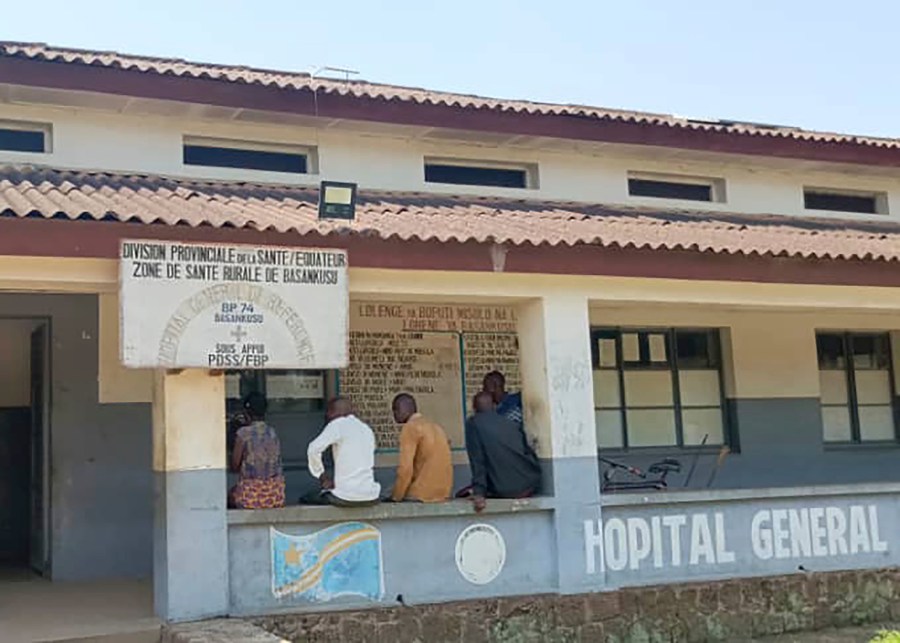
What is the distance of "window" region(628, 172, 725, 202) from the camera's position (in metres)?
12.0

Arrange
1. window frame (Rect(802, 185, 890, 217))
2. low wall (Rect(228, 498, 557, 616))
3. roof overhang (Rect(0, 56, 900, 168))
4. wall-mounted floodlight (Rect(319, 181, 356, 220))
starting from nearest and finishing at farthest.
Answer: low wall (Rect(228, 498, 557, 616)) < wall-mounted floodlight (Rect(319, 181, 356, 220)) < roof overhang (Rect(0, 56, 900, 168)) < window frame (Rect(802, 185, 890, 217))

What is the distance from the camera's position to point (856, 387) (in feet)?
42.3

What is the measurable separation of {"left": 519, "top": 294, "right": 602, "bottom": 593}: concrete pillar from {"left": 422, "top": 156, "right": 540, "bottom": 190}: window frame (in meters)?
2.68

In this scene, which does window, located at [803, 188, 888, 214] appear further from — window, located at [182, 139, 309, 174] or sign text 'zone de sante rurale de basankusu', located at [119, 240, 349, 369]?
sign text 'zone de sante rurale de basankusu', located at [119, 240, 349, 369]

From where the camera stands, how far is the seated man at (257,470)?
7652mm

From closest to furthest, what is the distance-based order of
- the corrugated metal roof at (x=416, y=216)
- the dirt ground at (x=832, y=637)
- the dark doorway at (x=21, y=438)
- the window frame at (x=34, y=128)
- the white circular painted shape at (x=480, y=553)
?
1. the corrugated metal roof at (x=416, y=216)
2. the white circular painted shape at (x=480, y=553)
3. the dirt ground at (x=832, y=637)
4. the window frame at (x=34, y=128)
5. the dark doorway at (x=21, y=438)

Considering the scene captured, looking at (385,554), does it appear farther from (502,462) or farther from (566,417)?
(566,417)

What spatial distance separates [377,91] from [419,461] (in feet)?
13.6

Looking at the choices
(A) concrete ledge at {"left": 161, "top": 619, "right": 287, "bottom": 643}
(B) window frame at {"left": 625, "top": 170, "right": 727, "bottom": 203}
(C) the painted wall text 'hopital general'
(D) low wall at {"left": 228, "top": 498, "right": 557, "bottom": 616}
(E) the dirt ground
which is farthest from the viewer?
(B) window frame at {"left": 625, "top": 170, "right": 727, "bottom": 203}

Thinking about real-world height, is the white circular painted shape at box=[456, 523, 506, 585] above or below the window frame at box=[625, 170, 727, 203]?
below

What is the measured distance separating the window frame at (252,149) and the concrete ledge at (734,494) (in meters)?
4.30

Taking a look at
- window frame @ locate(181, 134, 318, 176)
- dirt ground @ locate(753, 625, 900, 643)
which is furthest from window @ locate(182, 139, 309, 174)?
dirt ground @ locate(753, 625, 900, 643)

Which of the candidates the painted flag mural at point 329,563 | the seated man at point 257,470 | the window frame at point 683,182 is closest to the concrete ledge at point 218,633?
the painted flag mural at point 329,563

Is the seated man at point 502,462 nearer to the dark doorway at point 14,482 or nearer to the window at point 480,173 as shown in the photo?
the window at point 480,173
